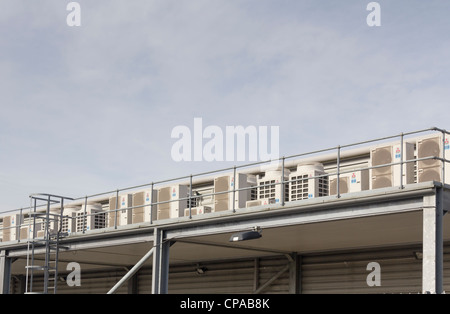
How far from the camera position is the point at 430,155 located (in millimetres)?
16453

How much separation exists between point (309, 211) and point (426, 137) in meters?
3.71

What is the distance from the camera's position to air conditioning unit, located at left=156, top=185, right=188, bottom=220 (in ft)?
78.5

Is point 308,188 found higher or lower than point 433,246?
higher

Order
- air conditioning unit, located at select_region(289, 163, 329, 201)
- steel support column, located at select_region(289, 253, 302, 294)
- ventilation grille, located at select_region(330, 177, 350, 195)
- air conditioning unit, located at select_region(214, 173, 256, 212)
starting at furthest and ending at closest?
steel support column, located at select_region(289, 253, 302, 294) < air conditioning unit, located at select_region(214, 173, 256, 212) < air conditioning unit, located at select_region(289, 163, 329, 201) < ventilation grille, located at select_region(330, 177, 350, 195)

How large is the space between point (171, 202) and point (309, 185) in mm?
6217

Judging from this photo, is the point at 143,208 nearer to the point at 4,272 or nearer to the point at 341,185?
the point at 4,272

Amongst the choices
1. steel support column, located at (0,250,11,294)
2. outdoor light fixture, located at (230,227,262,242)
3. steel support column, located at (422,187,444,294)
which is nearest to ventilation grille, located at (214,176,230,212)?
outdoor light fixture, located at (230,227,262,242)

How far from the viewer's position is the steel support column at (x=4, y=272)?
24.2 meters

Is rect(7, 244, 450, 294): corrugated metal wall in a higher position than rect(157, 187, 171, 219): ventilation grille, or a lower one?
lower

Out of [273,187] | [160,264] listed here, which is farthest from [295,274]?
[160,264]

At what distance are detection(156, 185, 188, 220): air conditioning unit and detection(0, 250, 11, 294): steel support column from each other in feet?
19.2

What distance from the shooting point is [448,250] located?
18938 millimetres

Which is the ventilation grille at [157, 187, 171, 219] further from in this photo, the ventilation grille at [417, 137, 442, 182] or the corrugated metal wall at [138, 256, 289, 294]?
the ventilation grille at [417, 137, 442, 182]
